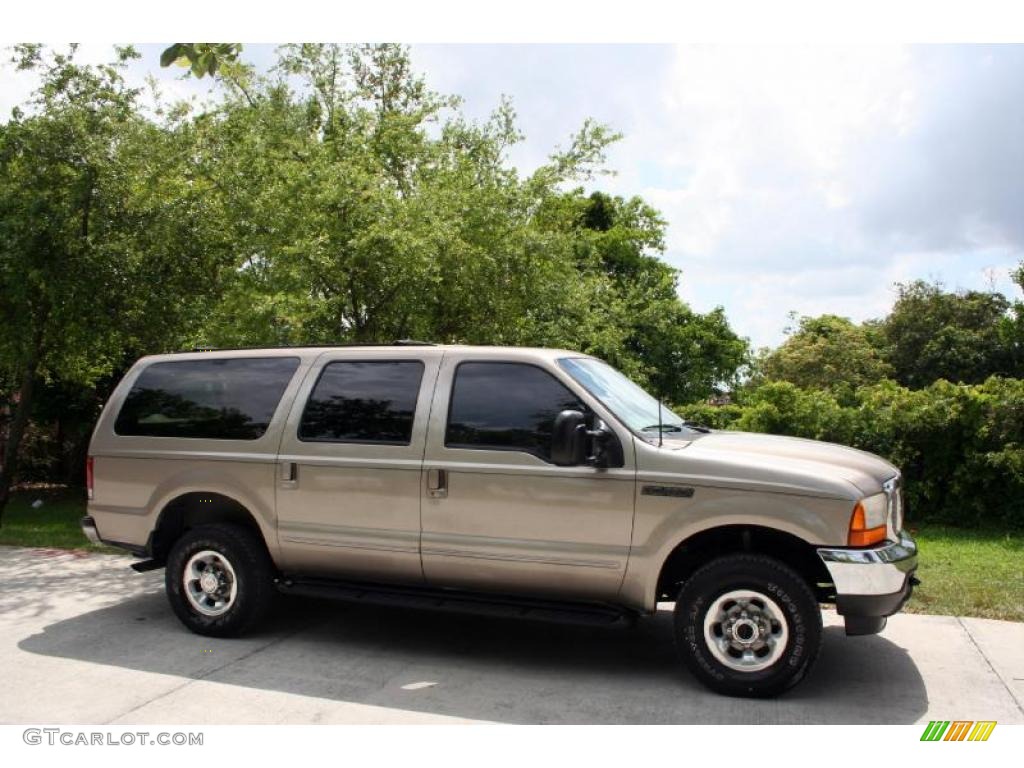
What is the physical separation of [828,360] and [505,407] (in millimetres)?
43442

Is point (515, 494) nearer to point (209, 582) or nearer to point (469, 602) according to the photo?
point (469, 602)

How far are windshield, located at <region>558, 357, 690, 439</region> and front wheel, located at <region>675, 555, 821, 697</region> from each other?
37.9 inches

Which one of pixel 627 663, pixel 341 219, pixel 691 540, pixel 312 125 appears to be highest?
pixel 312 125

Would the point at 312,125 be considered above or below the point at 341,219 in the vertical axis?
above

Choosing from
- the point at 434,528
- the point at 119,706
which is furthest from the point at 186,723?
the point at 434,528

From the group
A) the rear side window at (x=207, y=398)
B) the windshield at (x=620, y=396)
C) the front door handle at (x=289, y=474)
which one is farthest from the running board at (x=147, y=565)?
the windshield at (x=620, y=396)

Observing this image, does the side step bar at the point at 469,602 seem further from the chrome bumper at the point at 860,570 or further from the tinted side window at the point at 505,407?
the chrome bumper at the point at 860,570

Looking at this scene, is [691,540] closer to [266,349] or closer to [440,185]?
[266,349]

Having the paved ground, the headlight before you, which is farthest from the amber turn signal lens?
the paved ground

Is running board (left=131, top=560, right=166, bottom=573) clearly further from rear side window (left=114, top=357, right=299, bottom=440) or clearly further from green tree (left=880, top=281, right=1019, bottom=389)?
green tree (left=880, top=281, right=1019, bottom=389)

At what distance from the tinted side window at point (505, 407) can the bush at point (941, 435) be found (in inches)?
274

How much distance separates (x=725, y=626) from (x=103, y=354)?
12.1 m

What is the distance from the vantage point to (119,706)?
507cm

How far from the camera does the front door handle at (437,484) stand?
18.7 feet
